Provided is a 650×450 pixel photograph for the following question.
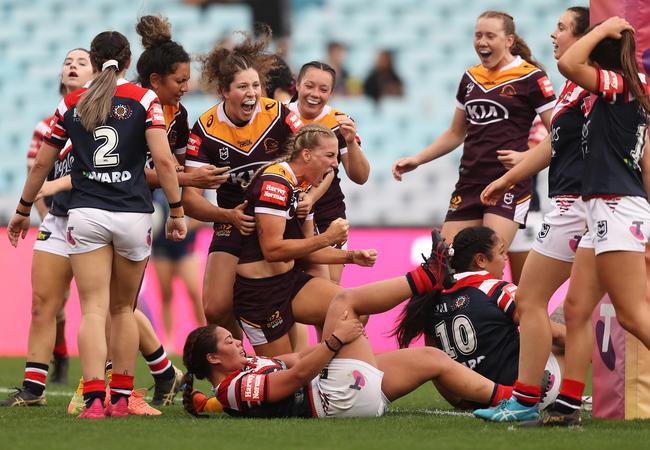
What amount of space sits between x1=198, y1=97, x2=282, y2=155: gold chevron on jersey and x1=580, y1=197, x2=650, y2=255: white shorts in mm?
2385

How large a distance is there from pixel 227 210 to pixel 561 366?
2161mm

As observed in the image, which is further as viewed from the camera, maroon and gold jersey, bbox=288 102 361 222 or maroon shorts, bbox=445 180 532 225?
maroon shorts, bbox=445 180 532 225

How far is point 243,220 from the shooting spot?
663 cm

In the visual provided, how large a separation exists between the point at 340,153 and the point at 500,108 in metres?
1.14

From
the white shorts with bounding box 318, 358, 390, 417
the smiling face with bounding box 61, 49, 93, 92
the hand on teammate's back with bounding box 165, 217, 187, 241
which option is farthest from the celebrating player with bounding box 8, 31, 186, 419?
the smiling face with bounding box 61, 49, 93, 92

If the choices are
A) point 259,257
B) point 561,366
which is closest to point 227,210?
point 259,257

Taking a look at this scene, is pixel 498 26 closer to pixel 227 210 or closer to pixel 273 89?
pixel 273 89

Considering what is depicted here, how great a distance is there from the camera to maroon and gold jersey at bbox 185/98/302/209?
22.8 ft

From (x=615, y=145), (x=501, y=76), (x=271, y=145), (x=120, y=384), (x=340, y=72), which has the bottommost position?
(x=120, y=384)

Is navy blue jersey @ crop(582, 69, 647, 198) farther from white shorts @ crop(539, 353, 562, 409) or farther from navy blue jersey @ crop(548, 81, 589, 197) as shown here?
white shorts @ crop(539, 353, 562, 409)

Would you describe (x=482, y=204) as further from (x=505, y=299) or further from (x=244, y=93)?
(x=244, y=93)

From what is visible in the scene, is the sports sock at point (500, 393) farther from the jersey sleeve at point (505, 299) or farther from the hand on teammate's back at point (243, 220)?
the hand on teammate's back at point (243, 220)

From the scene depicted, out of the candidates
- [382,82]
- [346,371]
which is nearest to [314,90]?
[346,371]

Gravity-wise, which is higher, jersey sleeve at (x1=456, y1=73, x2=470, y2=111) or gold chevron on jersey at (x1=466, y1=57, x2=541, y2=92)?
gold chevron on jersey at (x1=466, y1=57, x2=541, y2=92)
